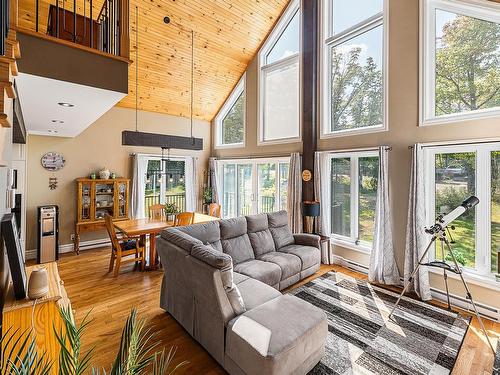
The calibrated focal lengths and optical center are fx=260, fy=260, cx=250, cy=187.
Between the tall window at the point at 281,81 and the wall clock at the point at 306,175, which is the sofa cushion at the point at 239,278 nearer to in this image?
the wall clock at the point at 306,175

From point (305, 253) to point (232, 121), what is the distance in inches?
183

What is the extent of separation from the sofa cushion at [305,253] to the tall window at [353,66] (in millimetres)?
2208

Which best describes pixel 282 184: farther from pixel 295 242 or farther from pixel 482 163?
pixel 482 163

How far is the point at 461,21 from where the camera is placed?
3.59 metres

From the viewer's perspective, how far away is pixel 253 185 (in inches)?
266

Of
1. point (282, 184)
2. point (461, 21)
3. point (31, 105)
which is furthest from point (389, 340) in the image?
point (31, 105)

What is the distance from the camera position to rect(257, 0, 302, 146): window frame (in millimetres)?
5621

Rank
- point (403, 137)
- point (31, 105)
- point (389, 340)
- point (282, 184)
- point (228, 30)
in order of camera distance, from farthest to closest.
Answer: point (282, 184) → point (228, 30) → point (403, 137) → point (31, 105) → point (389, 340)

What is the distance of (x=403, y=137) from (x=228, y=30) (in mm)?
4188

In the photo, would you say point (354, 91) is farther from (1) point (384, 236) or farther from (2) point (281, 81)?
(1) point (384, 236)

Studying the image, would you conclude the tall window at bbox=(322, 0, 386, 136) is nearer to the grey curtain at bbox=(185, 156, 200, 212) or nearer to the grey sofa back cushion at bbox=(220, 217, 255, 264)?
the grey sofa back cushion at bbox=(220, 217, 255, 264)

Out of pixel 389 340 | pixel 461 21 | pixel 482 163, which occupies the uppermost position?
pixel 461 21

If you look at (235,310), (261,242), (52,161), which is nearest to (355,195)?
(261,242)

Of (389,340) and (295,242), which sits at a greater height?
(295,242)
